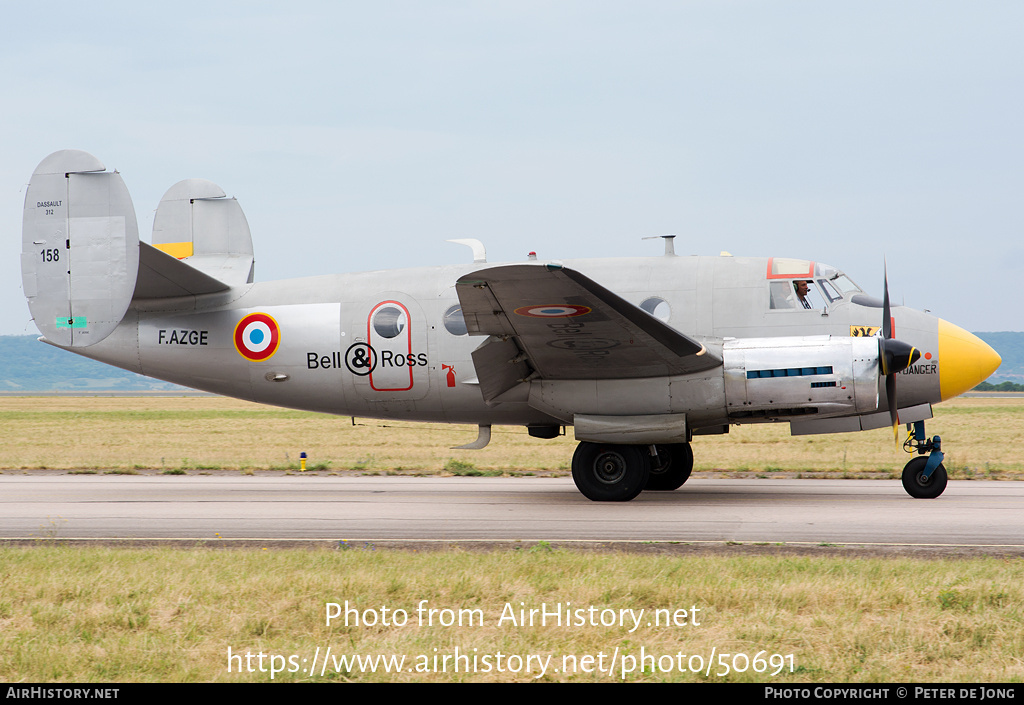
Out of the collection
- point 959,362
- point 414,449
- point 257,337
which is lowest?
point 414,449

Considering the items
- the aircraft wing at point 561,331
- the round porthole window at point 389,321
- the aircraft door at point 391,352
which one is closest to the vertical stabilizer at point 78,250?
the aircraft door at point 391,352

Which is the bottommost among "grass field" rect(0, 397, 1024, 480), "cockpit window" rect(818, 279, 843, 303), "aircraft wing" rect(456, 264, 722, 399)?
"grass field" rect(0, 397, 1024, 480)

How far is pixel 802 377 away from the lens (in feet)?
46.8

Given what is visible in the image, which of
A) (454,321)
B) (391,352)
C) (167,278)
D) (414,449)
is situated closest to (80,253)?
(167,278)

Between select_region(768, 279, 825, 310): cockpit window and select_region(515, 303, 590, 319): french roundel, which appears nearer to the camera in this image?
select_region(515, 303, 590, 319): french roundel

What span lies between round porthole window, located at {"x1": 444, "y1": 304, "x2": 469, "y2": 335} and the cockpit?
18.6ft

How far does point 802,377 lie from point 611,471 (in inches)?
142

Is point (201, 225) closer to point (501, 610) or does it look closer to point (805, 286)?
point (805, 286)

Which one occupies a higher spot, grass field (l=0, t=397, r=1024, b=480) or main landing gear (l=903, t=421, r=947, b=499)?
main landing gear (l=903, t=421, r=947, b=499)

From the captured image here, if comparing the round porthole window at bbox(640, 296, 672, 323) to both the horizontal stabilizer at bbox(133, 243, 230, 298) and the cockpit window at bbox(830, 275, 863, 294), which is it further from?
the horizontal stabilizer at bbox(133, 243, 230, 298)

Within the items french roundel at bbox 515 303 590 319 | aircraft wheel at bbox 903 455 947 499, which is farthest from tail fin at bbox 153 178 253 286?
aircraft wheel at bbox 903 455 947 499

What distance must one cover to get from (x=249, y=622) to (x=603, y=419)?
8916mm

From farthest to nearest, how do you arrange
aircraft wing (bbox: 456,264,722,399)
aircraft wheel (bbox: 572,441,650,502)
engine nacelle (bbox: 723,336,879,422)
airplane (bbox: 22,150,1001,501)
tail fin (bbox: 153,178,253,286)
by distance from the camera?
1. tail fin (bbox: 153,178,253,286)
2. aircraft wheel (bbox: 572,441,650,502)
3. airplane (bbox: 22,150,1001,501)
4. engine nacelle (bbox: 723,336,879,422)
5. aircraft wing (bbox: 456,264,722,399)

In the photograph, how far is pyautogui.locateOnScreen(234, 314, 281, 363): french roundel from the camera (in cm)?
1755
